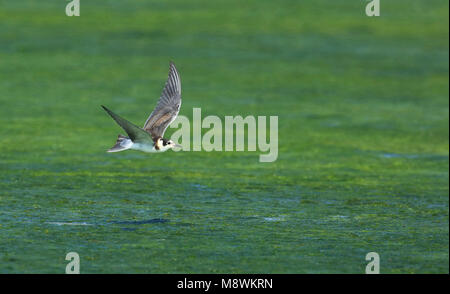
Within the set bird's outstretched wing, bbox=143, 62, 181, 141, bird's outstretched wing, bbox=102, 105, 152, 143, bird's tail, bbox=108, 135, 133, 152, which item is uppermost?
bird's outstretched wing, bbox=143, 62, 181, 141

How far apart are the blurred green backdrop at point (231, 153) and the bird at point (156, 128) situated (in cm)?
93

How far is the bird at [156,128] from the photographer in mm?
9320

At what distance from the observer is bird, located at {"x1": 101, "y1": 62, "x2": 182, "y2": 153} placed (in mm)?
9320

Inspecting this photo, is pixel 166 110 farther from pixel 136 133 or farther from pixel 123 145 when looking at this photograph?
pixel 136 133

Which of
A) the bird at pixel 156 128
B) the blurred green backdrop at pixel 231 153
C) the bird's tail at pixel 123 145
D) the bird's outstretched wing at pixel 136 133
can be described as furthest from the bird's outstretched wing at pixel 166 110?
the blurred green backdrop at pixel 231 153

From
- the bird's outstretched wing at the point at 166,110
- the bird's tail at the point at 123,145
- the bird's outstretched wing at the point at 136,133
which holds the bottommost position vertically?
the bird's tail at the point at 123,145

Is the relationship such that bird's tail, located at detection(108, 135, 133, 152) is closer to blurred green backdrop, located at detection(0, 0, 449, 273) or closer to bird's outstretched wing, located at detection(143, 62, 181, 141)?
bird's outstretched wing, located at detection(143, 62, 181, 141)

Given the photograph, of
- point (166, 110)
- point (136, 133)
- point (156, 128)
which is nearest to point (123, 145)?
point (136, 133)

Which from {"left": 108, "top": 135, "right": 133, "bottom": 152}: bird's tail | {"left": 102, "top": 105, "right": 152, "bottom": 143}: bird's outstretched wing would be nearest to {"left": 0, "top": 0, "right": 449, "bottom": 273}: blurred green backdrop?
{"left": 108, "top": 135, "right": 133, "bottom": 152}: bird's tail

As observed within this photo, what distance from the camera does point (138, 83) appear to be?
63.4ft

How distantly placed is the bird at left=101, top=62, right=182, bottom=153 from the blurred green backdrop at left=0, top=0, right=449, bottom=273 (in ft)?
3.05

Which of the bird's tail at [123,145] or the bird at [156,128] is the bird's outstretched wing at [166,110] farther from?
the bird's tail at [123,145]

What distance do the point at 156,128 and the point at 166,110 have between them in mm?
509

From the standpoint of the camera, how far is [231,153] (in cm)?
1480
